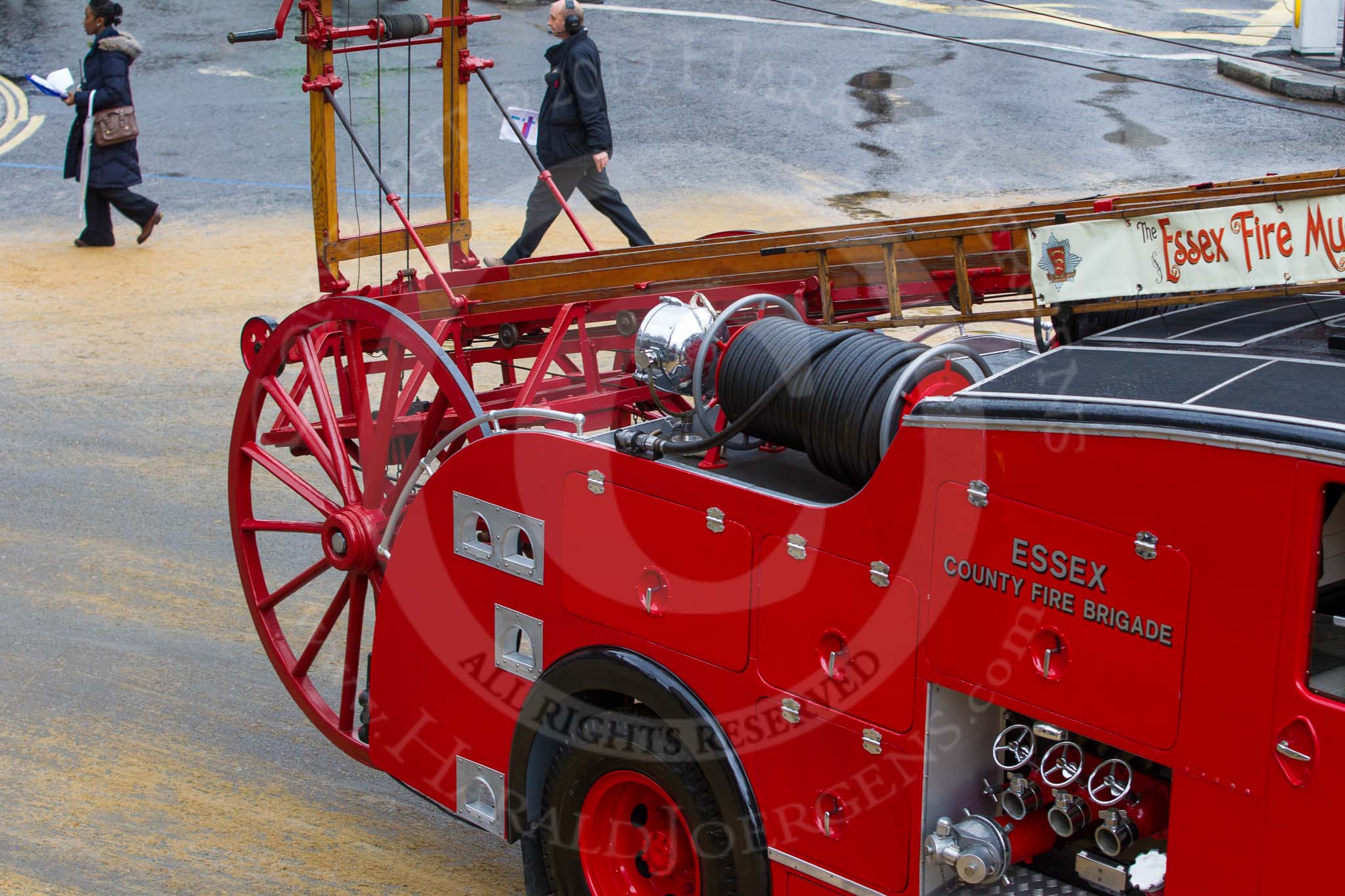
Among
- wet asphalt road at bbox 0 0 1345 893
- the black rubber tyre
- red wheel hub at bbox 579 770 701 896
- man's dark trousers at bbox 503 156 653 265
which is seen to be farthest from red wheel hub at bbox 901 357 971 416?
man's dark trousers at bbox 503 156 653 265

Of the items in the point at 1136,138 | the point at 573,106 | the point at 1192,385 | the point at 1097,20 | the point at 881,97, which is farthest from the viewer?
the point at 1097,20

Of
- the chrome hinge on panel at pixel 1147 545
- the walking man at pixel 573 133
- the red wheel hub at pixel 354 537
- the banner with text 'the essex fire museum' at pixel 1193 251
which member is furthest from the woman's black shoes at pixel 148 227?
the chrome hinge on panel at pixel 1147 545

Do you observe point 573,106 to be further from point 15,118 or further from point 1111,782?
point 15,118

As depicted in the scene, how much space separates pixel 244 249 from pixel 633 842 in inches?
372

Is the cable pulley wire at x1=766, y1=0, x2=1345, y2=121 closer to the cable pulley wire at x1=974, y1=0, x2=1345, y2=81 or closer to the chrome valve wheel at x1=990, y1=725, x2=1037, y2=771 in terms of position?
the cable pulley wire at x1=974, y1=0, x2=1345, y2=81

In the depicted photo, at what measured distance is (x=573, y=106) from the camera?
1070 cm

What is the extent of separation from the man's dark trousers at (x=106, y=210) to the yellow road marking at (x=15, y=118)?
3.39 metres

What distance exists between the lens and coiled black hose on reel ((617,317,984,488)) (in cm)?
377

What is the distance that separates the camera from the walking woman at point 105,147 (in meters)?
12.4

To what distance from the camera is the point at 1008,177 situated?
1403 cm

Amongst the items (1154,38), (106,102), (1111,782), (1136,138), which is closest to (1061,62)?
(1154,38)

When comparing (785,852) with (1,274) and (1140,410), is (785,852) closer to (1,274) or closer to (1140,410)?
(1140,410)

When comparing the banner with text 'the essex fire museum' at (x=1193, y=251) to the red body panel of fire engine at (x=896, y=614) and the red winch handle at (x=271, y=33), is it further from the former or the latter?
the red winch handle at (x=271, y=33)

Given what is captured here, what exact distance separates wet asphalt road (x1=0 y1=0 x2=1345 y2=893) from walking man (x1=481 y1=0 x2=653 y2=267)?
1817 millimetres
